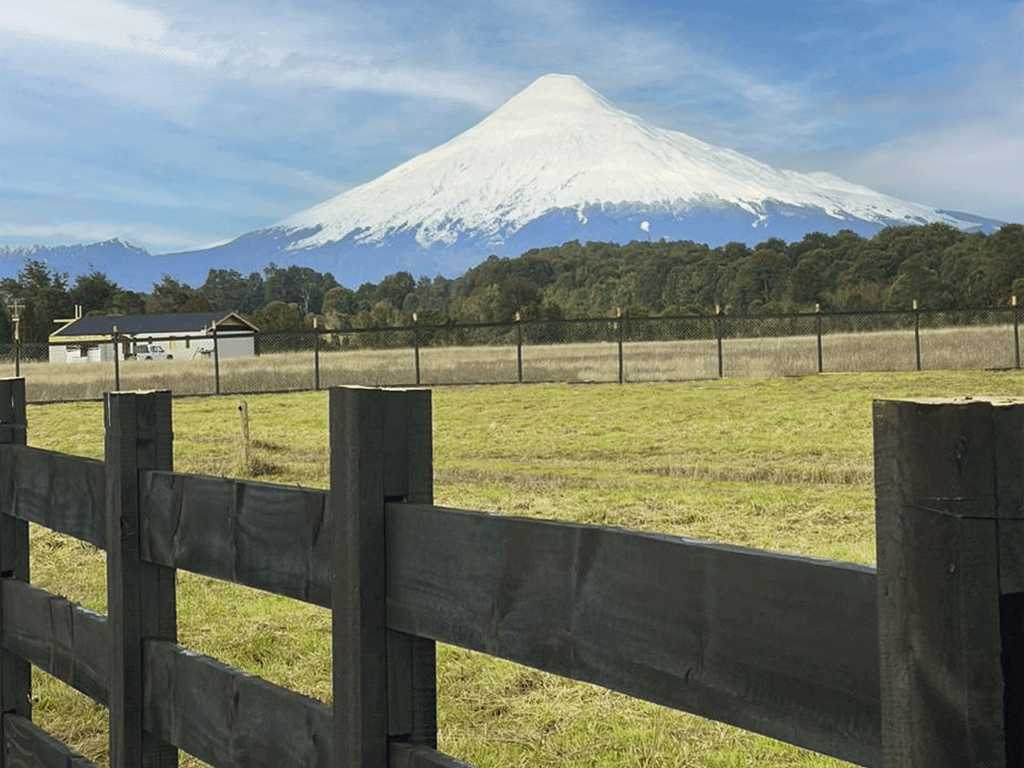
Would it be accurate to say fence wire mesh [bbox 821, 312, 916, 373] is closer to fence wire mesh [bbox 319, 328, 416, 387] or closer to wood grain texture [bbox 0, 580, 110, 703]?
fence wire mesh [bbox 319, 328, 416, 387]

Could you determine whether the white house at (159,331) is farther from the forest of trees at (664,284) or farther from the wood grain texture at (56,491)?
the wood grain texture at (56,491)

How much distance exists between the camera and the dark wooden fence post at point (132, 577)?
3.12m

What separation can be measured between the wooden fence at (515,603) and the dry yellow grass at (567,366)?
26.2 metres

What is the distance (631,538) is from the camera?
166 centimetres

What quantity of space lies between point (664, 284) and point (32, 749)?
389 feet

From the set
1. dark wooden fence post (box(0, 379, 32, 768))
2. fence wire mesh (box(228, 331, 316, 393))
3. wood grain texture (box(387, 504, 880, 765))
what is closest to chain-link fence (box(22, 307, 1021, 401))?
fence wire mesh (box(228, 331, 316, 393))

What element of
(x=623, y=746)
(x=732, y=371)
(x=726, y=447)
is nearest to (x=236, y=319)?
(x=732, y=371)

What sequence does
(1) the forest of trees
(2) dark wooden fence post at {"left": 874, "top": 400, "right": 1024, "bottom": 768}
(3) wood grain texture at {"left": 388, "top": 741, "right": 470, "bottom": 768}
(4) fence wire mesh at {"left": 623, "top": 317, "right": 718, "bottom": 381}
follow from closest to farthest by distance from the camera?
(2) dark wooden fence post at {"left": 874, "top": 400, "right": 1024, "bottom": 768} → (3) wood grain texture at {"left": 388, "top": 741, "right": 470, "bottom": 768} → (4) fence wire mesh at {"left": 623, "top": 317, "right": 718, "bottom": 381} → (1) the forest of trees

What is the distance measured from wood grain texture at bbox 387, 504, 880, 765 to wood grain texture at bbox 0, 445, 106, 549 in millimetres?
1644

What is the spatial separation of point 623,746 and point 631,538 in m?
3.46

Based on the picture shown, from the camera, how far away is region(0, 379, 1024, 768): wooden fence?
3.98 ft

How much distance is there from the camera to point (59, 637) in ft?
12.2

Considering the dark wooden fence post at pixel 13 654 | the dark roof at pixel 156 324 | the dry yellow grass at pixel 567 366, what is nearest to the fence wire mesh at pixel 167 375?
the dry yellow grass at pixel 567 366

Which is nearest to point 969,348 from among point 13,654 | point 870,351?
point 870,351
